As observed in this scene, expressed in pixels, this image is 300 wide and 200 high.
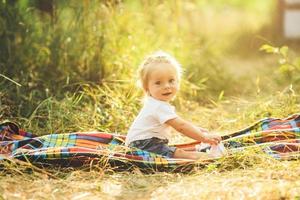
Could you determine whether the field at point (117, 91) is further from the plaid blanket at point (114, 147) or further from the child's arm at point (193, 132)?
the child's arm at point (193, 132)

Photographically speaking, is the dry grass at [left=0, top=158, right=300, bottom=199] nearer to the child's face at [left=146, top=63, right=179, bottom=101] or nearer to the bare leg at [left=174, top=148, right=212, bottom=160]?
the bare leg at [left=174, top=148, right=212, bottom=160]

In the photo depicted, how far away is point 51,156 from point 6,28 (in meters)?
1.86

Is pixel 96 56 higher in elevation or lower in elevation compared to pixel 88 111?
higher

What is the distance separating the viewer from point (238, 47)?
7629 mm

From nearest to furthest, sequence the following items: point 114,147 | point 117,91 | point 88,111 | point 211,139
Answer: point 211,139 → point 114,147 → point 88,111 → point 117,91

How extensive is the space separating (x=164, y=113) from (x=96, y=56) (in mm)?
1586

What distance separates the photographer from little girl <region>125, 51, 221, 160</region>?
3598 millimetres

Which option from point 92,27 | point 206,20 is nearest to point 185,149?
point 92,27

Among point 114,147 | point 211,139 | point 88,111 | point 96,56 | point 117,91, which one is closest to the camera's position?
point 211,139

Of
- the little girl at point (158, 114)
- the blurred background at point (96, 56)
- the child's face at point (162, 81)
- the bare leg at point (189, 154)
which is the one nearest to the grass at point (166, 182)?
the bare leg at point (189, 154)

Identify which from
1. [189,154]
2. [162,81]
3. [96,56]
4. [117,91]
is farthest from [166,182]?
[96,56]

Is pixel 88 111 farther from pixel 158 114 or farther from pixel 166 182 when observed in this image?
pixel 166 182

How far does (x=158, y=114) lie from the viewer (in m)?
3.62

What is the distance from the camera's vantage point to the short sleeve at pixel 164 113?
3588mm
